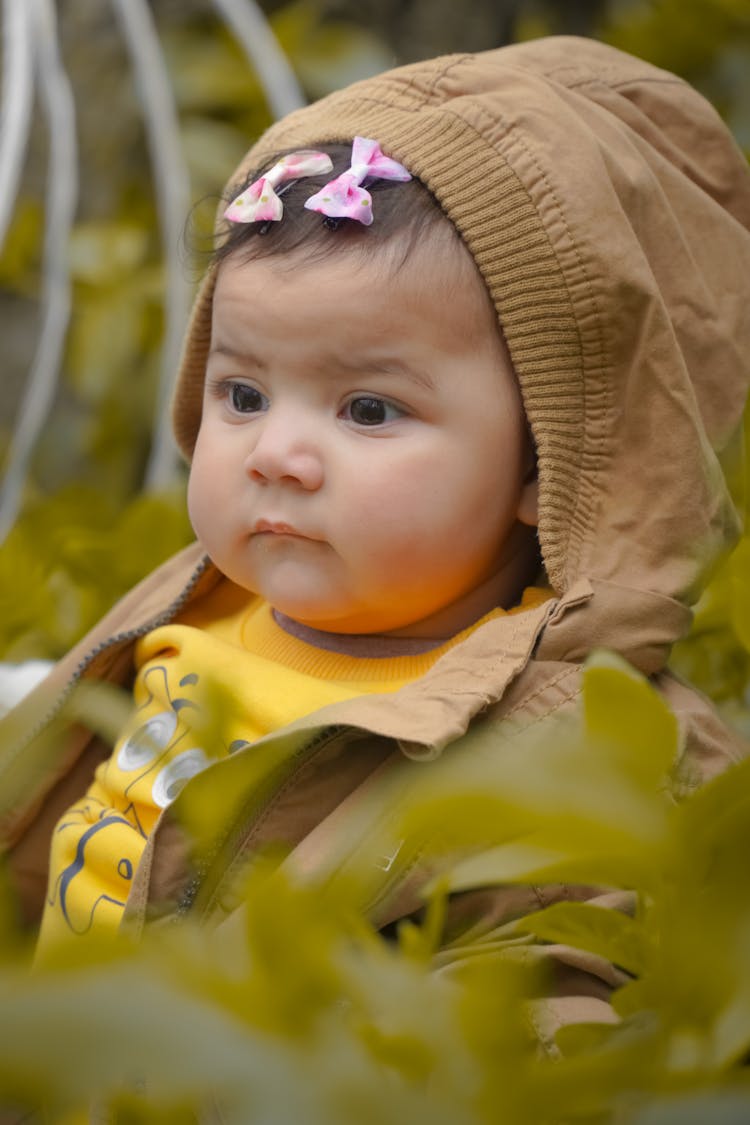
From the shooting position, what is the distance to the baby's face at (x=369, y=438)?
1.33 metres

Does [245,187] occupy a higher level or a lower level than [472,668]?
higher

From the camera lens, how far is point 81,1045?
0.40 meters

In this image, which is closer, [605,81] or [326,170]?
[326,170]

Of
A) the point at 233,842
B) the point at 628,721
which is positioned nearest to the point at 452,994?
the point at 628,721

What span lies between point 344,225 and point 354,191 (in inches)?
1.4

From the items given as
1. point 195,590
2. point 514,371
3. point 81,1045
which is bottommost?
point 195,590

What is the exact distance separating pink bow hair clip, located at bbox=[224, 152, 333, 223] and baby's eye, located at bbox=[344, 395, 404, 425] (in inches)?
8.0

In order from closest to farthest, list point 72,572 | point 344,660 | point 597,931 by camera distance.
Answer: point 597,931 < point 344,660 < point 72,572

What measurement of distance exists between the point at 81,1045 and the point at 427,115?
46.2 inches

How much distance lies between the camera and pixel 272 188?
4.62 feet

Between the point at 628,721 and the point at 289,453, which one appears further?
the point at 289,453

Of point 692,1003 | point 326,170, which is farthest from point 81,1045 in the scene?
point 326,170

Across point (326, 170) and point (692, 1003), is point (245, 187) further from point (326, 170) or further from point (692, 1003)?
point (692, 1003)

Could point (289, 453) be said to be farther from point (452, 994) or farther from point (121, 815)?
point (452, 994)
